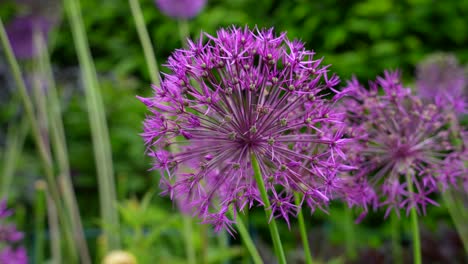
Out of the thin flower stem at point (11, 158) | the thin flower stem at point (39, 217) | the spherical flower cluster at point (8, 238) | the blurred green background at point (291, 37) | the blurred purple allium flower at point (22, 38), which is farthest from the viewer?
the blurred green background at point (291, 37)

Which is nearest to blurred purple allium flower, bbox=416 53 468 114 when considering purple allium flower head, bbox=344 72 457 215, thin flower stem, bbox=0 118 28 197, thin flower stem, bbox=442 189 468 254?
thin flower stem, bbox=442 189 468 254

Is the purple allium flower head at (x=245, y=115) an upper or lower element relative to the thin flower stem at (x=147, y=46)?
lower

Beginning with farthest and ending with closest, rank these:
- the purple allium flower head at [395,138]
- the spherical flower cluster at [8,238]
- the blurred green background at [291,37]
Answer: the blurred green background at [291,37] < the spherical flower cluster at [8,238] < the purple allium flower head at [395,138]

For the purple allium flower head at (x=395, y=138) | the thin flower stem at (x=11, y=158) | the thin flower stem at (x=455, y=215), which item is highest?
the thin flower stem at (x=11, y=158)

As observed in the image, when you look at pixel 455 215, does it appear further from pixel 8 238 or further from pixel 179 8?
pixel 8 238

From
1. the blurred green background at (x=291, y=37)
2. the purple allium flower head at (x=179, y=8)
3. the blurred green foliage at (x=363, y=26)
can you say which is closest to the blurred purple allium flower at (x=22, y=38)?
the blurred green background at (x=291, y=37)

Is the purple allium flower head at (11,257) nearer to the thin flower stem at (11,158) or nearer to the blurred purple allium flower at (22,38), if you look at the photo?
the thin flower stem at (11,158)

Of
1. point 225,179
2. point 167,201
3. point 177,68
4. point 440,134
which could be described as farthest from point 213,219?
point 167,201

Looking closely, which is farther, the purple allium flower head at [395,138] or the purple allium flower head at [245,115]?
the purple allium flower head at [395,138]
